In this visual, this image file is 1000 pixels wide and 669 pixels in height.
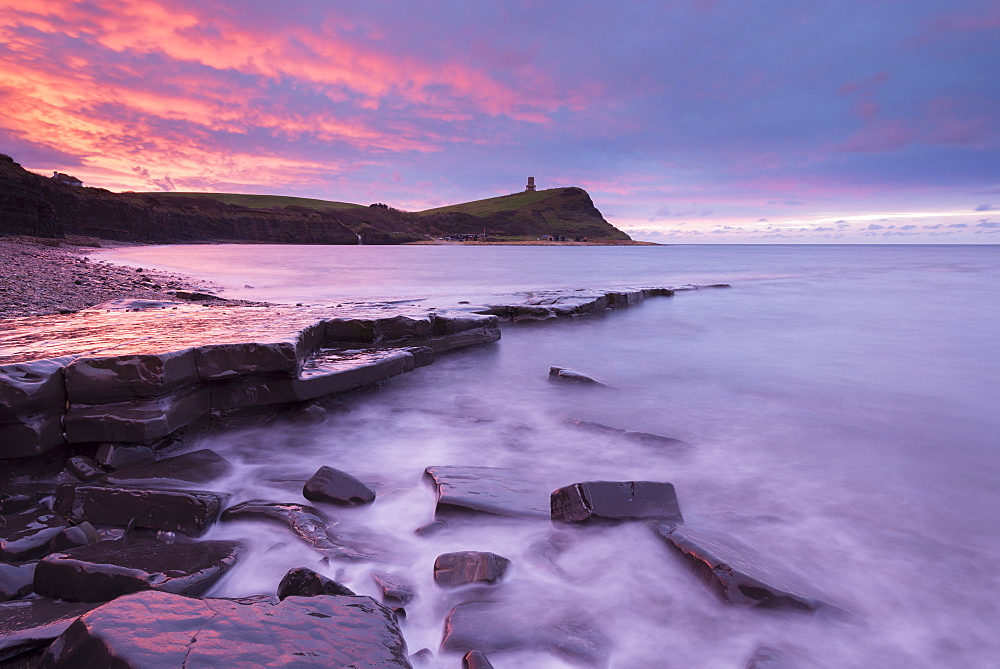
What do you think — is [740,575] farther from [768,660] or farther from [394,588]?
[394,588]

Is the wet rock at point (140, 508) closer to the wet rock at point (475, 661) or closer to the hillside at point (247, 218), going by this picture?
the wet rock at point (475, 661)

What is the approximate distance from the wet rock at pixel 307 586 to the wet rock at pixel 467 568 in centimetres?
48

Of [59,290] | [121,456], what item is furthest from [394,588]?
[59,290]

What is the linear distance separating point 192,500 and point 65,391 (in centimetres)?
131

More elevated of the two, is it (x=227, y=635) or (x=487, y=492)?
(x=227, y=635)

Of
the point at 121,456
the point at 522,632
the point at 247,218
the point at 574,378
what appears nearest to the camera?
the point at 522,632

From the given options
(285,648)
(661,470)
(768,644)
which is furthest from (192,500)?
(661,470)

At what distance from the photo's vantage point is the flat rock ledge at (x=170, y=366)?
3.00 metres

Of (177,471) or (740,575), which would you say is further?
(177,471)

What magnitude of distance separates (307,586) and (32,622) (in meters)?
0.90

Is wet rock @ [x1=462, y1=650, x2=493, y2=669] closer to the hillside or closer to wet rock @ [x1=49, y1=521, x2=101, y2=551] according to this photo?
wet rock @ [x1=49, y1=521, x2=101, y2=551]

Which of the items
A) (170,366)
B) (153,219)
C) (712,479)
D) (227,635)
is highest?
(153,219)

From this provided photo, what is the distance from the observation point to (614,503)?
2.78 m

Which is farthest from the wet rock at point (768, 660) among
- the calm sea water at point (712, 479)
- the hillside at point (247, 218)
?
the hillside at point (247, 218)
